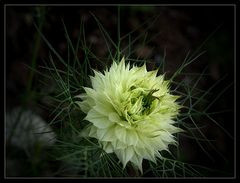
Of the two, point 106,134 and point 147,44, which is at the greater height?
point 147,44

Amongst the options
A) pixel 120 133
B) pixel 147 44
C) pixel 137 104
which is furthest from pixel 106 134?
pixel 147 44

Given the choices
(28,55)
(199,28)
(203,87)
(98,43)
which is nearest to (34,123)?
(28,55)

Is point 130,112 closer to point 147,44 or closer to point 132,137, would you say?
point 132,137

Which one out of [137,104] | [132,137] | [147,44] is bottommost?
[132,137]

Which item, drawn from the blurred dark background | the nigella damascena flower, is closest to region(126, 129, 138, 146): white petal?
the nigella damascena flower

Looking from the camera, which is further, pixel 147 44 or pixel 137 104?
pixel 147 44

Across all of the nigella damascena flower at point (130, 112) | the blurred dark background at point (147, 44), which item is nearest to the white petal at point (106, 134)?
the nigella damascena flower at point (130, 112)

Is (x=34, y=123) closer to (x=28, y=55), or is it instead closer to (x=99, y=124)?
(x=28, y=55)
